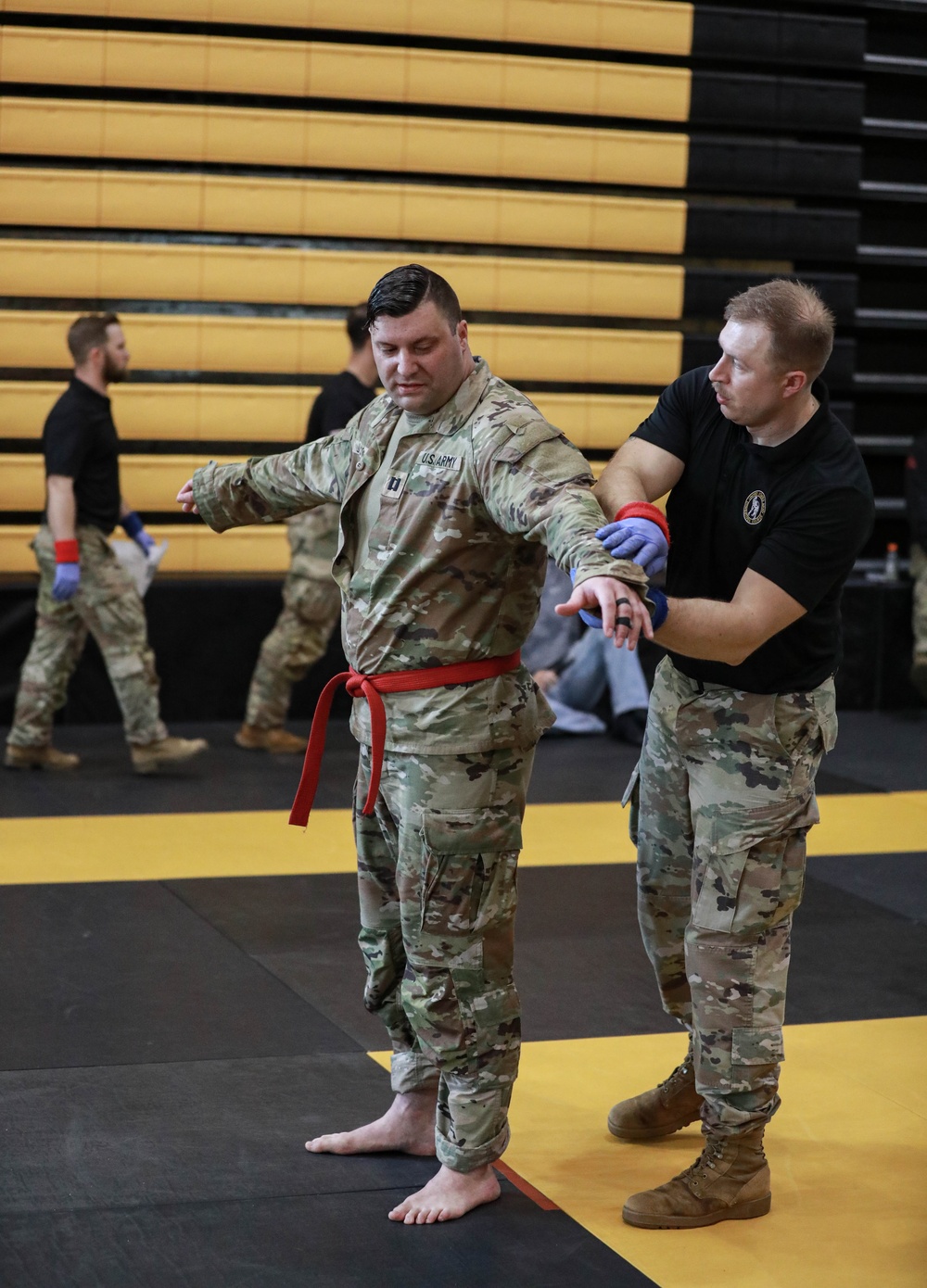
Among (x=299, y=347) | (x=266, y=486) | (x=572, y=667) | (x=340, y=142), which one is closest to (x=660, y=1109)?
(x=266, y=486)

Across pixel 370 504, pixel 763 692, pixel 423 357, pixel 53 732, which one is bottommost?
pixel 53 732

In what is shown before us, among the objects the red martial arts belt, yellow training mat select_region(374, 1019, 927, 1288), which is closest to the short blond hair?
the red martial arts belt

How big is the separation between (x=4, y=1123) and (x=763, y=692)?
73.3 inches

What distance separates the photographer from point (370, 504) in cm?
333

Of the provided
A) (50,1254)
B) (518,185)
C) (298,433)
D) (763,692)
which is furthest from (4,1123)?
(518,185)

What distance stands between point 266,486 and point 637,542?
990 millimetres

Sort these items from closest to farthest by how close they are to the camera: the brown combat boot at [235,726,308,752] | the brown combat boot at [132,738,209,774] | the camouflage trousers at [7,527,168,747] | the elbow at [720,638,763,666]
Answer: the elbow at [720,638,763,666] → the camouflage trousers at [7,527,168,747] → the brown combat boot at [132,738,209,774] → the brown combat boot at [235,726,308,752]

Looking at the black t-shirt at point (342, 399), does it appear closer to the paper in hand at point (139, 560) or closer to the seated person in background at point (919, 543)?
the paper in hand at point (139, 560)

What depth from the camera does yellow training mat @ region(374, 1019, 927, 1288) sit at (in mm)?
3207

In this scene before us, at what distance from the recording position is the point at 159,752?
712 centimetres

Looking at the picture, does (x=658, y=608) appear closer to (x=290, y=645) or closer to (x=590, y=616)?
(x=590, y=616)

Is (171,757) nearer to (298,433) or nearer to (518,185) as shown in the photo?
(298,433)

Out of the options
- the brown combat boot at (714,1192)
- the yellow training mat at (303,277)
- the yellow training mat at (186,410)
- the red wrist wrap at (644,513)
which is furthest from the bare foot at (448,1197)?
the yellow training mat at (303,277)

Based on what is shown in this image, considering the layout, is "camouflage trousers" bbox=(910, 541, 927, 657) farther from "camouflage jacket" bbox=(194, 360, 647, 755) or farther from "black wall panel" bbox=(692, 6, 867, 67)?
"camouflage jacket" bbox=(194, 360, 647, 755)
